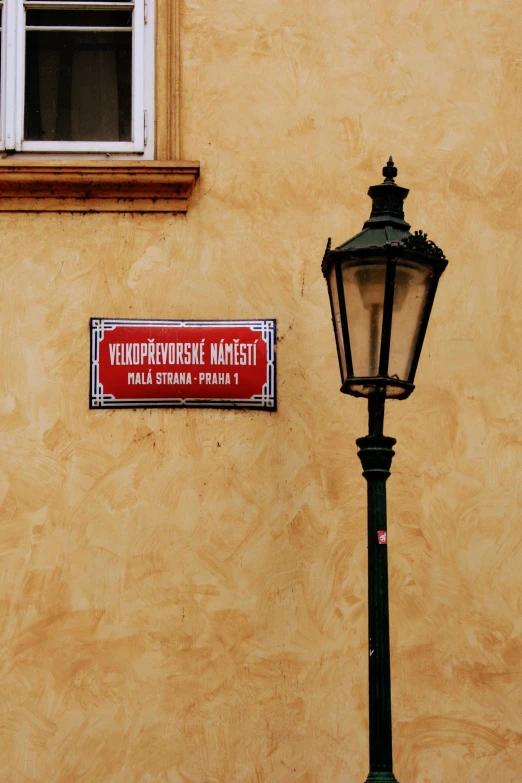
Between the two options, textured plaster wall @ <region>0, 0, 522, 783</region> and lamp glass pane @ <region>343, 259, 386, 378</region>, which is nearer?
lamp glass pane @ <region>343, 259, 386, 378</region>

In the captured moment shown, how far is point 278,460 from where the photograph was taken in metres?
6.50

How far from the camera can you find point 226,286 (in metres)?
6.67

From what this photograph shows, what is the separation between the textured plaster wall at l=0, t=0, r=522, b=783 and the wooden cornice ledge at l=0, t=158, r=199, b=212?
7 centimetres

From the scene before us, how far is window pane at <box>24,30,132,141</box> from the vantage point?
6.88m

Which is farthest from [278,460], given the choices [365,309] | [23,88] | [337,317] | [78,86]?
[23,88]

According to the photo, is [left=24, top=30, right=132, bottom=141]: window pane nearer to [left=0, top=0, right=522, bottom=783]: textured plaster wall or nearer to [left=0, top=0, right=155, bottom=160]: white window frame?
[left=0, top=0, right=155, bottom=160]: white window frame

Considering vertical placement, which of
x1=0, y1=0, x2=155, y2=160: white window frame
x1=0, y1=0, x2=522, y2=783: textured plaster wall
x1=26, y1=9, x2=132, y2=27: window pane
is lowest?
x1=0, y1=0, x2=522, y2=783: textured plaster wall

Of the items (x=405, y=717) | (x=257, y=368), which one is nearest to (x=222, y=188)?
(x=257, y=368)

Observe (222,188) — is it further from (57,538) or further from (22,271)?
(57,538)

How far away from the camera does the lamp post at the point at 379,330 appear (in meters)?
5.36

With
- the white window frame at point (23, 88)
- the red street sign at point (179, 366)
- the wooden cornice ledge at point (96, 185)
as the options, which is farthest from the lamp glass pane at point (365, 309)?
the white window frame at point (23, 88)

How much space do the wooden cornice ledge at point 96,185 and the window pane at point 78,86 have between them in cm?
24

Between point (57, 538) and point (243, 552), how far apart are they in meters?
0.84

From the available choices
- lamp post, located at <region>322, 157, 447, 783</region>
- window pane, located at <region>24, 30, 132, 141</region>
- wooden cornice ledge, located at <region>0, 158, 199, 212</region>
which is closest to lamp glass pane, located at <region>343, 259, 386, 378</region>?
lamp post, located at <region>322, 157, 447, 783</region>
